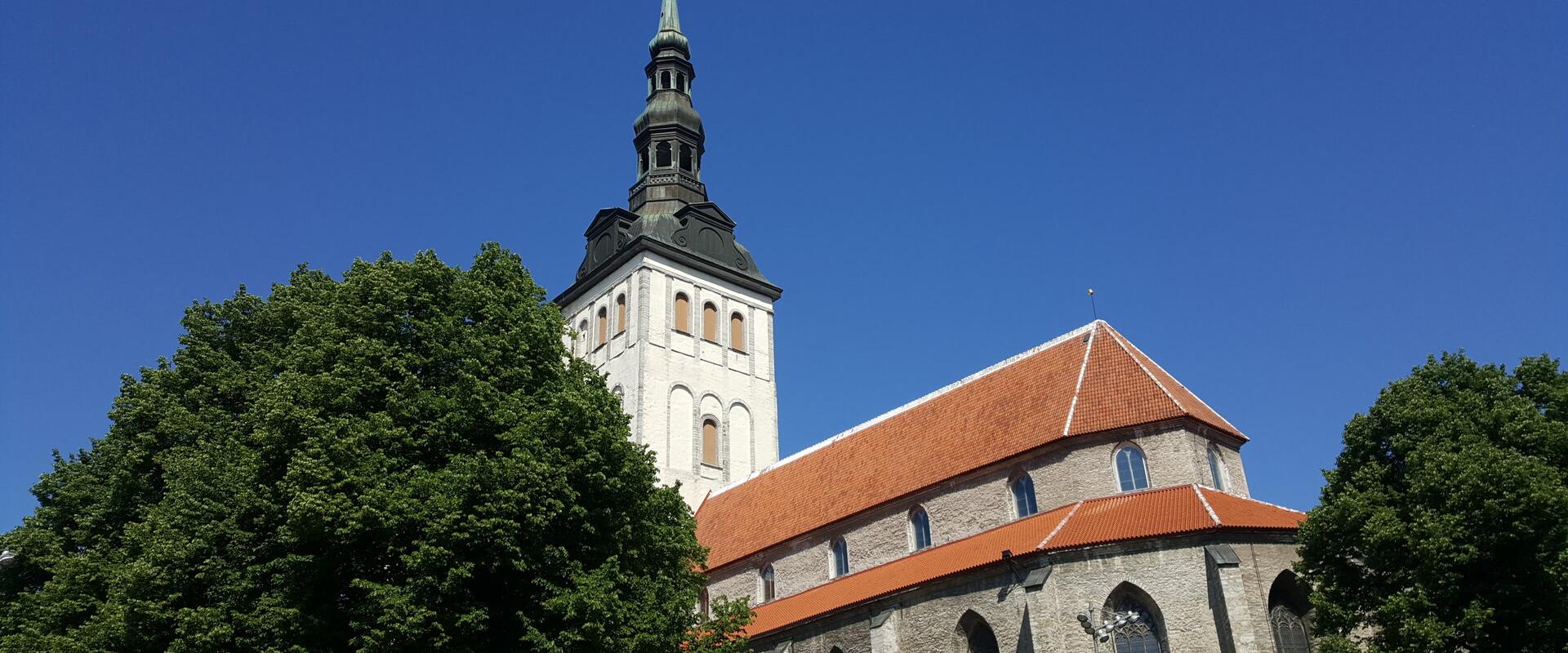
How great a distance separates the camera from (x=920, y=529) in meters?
29.6

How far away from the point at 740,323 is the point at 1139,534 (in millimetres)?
23958

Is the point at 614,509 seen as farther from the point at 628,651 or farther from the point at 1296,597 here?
the point at 1296,597

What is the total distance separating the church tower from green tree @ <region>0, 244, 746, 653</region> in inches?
728

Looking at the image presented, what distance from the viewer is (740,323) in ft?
148

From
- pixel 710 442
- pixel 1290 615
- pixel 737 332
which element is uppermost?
pixel 737 332

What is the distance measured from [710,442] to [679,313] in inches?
197

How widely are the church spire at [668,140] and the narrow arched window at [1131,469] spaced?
2339cm

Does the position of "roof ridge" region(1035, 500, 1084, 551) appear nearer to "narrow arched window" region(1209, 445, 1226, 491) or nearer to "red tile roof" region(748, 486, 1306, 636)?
"red tile roof" region(748, 486, 1306, 636)

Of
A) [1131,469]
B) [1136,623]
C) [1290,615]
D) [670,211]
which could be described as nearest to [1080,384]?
[1131,469]

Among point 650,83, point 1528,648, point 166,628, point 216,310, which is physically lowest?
point 1528,648

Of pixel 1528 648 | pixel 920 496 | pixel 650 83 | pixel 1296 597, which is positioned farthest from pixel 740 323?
pixel 1528 648

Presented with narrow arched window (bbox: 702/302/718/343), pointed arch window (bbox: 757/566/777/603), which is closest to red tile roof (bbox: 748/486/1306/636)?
pointed arch window (bbox: 757/566/777/603)

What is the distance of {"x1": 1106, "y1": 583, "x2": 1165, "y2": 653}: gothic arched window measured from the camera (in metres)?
22.8

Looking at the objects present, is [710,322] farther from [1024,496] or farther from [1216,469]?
[1216,469]
